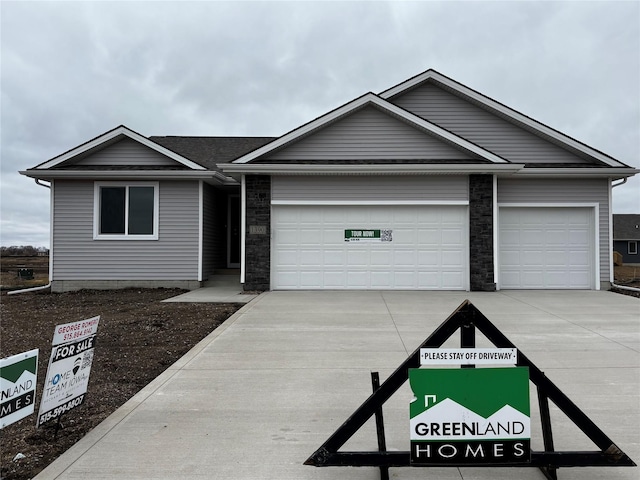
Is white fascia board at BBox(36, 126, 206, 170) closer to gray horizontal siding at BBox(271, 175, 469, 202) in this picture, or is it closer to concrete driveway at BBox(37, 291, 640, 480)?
gray horizontal siding at BBox(271, 175, 469, 202)

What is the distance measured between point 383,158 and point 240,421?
9.81m

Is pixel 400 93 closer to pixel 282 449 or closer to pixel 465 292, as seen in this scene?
pixel 465 292

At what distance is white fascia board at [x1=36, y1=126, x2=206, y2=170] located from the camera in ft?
44.7

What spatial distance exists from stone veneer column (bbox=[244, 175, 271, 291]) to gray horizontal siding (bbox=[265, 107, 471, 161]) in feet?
2.72

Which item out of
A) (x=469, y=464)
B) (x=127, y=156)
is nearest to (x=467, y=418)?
(x=469, y=464)

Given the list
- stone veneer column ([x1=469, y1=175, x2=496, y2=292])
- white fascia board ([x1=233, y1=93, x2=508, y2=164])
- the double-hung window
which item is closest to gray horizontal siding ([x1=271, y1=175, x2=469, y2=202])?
stone veneer column ([x1=469, y1=175, x2=496, y2=292])

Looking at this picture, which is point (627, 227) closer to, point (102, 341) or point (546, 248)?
point (546, 248)

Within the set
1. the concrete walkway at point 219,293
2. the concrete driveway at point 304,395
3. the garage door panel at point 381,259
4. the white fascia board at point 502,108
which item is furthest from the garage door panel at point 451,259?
the concrete walkway at point 219,293

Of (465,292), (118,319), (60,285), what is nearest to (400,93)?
(465,292)

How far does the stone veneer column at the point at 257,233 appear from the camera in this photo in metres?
12.8

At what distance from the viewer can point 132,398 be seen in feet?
15.7

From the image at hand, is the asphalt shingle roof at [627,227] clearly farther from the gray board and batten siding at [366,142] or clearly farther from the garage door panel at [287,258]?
the garage door panel at [287,258]

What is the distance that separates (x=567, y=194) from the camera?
44.3 feet

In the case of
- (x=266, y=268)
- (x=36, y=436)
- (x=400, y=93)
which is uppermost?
(x=400, y=93)
